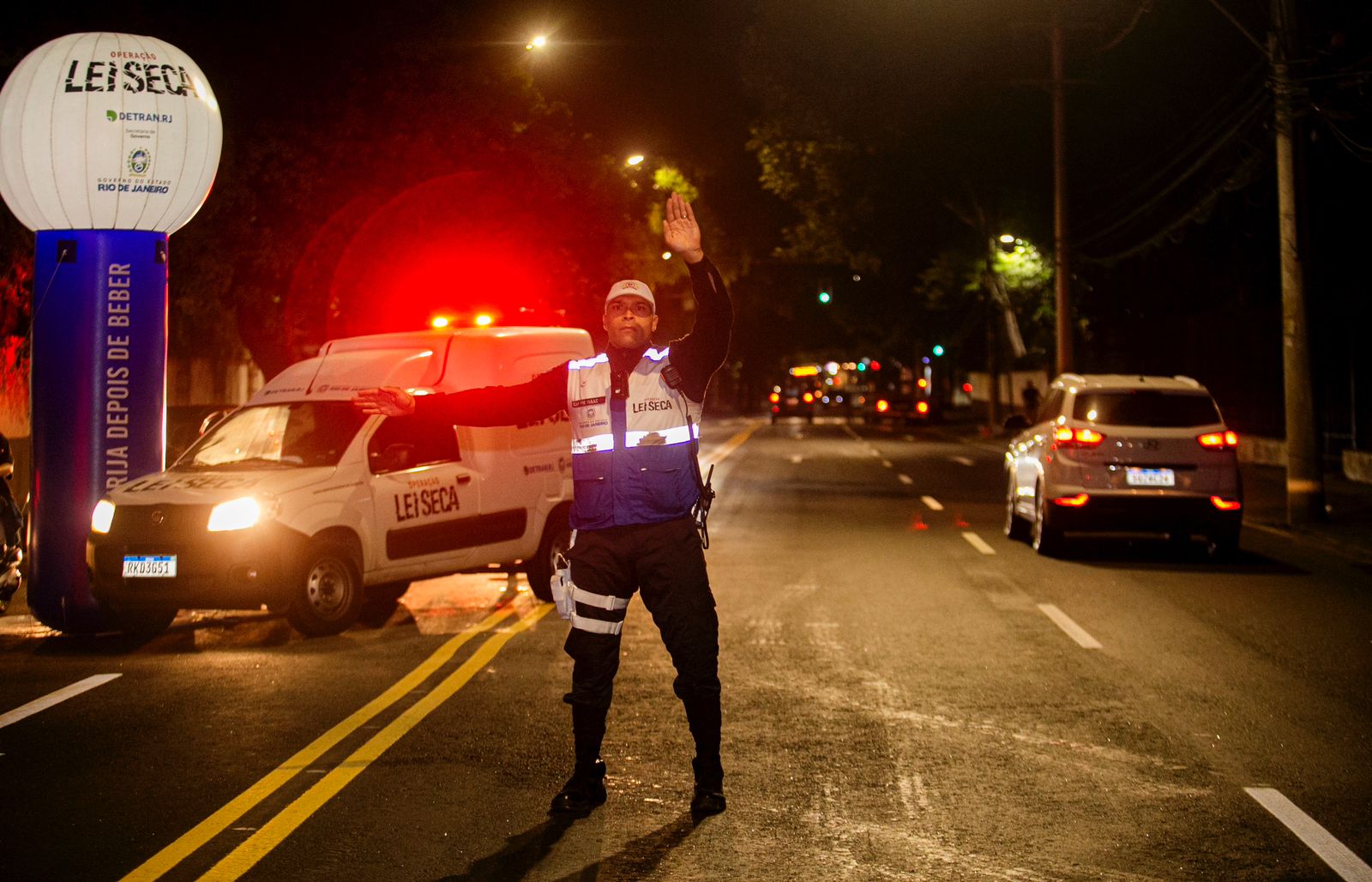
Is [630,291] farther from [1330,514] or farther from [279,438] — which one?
[1330,514]

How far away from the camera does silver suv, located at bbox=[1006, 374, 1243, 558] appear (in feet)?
50.5

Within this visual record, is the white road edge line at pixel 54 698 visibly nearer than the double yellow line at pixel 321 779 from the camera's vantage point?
No

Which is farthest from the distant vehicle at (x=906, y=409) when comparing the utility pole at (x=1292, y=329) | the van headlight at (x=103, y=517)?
the van headlight at (x=103, y=517)

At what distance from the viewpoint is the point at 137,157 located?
38.2 feet

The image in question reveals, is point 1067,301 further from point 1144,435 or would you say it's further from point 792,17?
point 1144,435

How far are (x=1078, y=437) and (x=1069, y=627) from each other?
4.82 metres

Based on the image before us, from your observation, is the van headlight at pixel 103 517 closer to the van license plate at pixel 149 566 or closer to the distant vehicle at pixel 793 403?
the van license plate at pixel 149 566

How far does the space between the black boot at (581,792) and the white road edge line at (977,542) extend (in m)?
10.6

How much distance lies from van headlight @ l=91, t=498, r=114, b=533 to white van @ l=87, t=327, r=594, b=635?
1 centimetres

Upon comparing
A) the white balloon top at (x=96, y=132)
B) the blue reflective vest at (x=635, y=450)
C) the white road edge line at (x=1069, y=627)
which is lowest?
the white road edge line at (x=1069, y=627)

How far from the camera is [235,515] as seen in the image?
10.7 meters

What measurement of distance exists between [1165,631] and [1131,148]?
31295 mm

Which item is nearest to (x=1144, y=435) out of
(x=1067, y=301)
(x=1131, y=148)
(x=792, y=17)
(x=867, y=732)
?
(x=867, y=732)

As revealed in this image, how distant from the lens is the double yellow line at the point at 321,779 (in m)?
5.66
